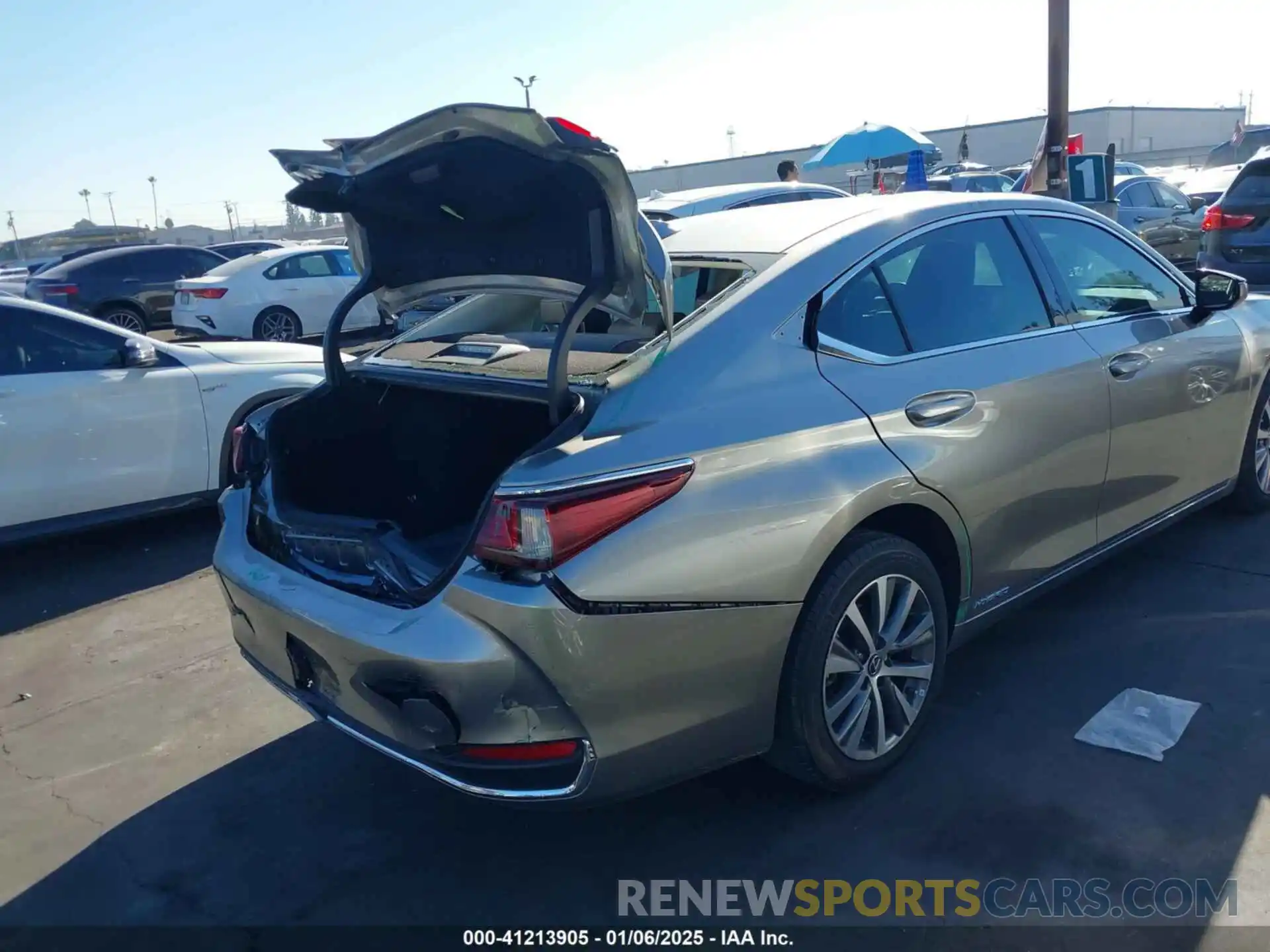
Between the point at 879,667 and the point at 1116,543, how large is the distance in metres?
1.54

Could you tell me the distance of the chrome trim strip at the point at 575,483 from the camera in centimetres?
241

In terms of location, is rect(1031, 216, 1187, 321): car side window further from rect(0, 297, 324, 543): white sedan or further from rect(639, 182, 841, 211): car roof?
rect(639, 182, 841, 211): car roof

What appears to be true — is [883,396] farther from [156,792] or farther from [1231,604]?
[156,792]

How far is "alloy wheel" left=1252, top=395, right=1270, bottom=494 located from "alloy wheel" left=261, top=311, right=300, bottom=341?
471 inches

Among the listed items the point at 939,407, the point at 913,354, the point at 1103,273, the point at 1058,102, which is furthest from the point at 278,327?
the point at 939,407

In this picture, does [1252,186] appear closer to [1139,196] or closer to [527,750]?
[1139,196]

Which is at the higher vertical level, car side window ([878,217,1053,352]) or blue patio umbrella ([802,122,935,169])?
blue patio umbrella ([802,122,935,169])

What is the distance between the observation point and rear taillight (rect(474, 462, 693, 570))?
7.87 feet

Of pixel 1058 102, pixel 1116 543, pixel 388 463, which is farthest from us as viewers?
pixel 1058 102

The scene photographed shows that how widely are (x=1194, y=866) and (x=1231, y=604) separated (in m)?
1.84

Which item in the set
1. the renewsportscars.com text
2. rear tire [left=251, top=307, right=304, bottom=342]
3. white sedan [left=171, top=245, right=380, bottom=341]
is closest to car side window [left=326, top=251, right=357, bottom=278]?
white sedan [left=171, top=245, right=380, bottom=341]

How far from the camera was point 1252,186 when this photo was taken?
31.4 feet

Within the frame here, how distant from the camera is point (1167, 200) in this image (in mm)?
15938

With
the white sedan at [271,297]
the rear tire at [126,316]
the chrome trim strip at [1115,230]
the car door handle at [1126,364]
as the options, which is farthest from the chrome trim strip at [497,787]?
the rear tire at [126,316]
